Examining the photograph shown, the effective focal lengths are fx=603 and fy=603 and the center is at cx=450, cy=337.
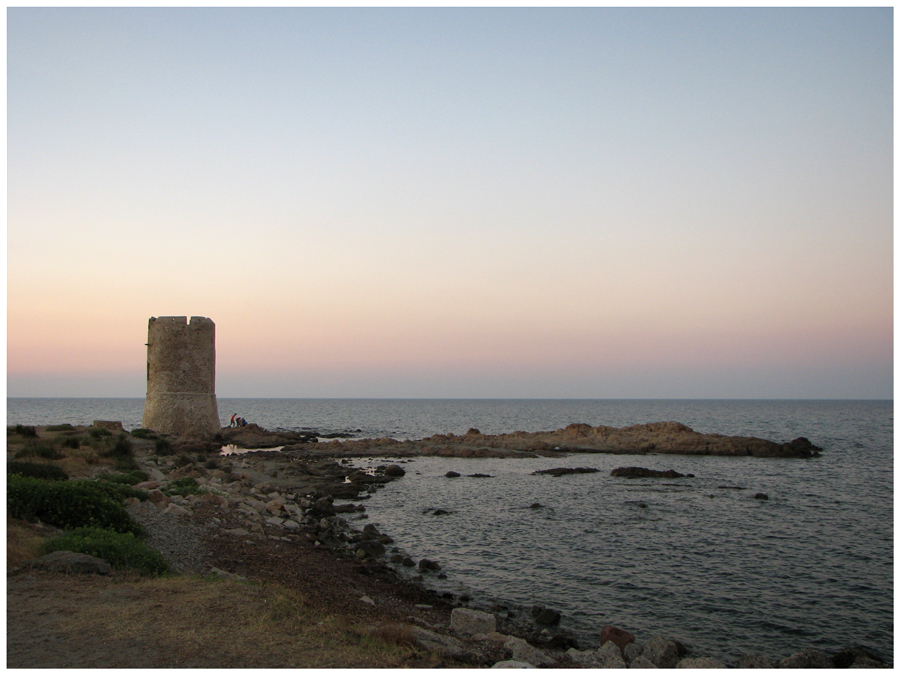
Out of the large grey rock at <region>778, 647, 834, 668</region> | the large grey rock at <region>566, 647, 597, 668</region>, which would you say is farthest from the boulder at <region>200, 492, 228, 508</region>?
the large grey rock at <region>778, 647, 834, 668</region>

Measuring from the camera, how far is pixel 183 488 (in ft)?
51.4

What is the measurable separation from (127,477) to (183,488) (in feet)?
4.49

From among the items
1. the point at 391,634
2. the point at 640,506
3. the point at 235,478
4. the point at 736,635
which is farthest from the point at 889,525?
the point at 235,478

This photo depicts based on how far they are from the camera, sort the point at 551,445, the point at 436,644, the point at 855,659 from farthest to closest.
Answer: the point at 551,445
the point at 855,659
the point at 436,644

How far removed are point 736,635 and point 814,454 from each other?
3394cm

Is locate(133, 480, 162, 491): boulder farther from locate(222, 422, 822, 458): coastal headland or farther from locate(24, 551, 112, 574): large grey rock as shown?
locate(222, 422, 822, 458): coastal headland

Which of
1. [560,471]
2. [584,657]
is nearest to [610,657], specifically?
[584,657]

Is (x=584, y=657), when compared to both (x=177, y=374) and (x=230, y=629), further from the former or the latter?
(x=177, y=374)

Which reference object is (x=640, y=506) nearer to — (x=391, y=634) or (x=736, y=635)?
(x=736, y=635)

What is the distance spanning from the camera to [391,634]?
6.41 metres

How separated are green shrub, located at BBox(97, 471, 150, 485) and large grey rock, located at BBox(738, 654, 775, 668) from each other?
13.6 meters

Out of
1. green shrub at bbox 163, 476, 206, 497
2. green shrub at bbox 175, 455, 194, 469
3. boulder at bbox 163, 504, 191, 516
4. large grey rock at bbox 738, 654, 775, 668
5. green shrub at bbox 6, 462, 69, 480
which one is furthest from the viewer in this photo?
green shrub at bbox 175, 455, 194, 469

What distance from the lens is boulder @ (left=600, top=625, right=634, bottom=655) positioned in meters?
9.11

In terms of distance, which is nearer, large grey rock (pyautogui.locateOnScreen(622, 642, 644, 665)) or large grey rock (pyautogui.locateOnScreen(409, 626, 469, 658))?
large grey rock (pyautogui.locateOnScreen(409, 626, 469, 658))
